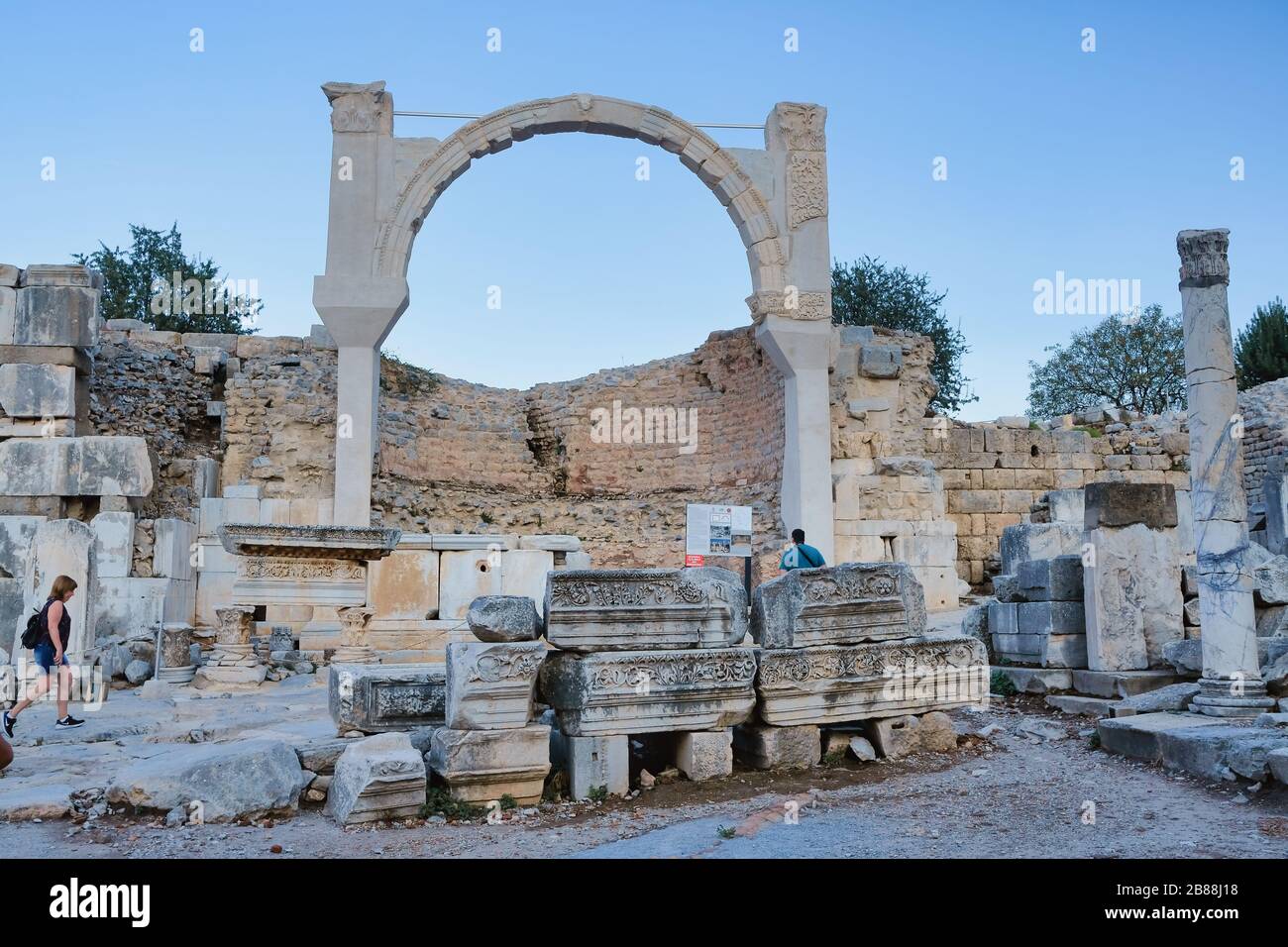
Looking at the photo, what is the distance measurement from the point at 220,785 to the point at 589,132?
1150 cm

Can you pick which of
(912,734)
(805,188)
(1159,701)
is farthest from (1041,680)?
(805,188)

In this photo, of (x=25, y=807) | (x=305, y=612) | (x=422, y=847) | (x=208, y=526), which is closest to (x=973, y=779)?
(x=422, y=847)

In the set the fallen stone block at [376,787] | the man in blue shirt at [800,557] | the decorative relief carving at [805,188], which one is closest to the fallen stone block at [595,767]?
the fallen stone block at [376,787]

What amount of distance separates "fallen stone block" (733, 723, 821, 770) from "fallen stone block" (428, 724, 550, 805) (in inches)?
52.2

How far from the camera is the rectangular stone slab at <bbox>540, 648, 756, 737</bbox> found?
16.7ft

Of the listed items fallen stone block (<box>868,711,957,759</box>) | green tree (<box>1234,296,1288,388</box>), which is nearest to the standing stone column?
fallen stone block (<box>868,711,957,759</box>)

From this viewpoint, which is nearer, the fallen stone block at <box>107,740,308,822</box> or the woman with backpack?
the fallen stone block at <box>107,740,308,822</box>

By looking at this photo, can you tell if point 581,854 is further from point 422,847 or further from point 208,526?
point 208,526

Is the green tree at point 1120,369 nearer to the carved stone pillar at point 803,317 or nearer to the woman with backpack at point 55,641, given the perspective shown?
the carved stone pillar at point 803,317

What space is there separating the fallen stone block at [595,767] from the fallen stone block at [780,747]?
0.90m

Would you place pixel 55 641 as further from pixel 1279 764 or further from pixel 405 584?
pixel 1279 764

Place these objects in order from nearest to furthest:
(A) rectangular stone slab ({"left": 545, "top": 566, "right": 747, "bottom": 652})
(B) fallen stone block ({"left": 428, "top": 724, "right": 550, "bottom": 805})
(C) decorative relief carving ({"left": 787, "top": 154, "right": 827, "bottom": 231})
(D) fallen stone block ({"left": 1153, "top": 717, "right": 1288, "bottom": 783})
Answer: (B) fallen stone block ({"left": 428, "top": 724, "right": 550, "bottom": 805}) < (D) fallen stone block ({"left": 1153, "top": 717, "right": 1288, "bottom": 783}) < (A) rectangular stone slab ({"left": 545, "top": 566, "right": 747, "bottom": 652}) < (C) decorative relief carving ({"left": 787, "top": 154, "right": 827, "bottom": 231})

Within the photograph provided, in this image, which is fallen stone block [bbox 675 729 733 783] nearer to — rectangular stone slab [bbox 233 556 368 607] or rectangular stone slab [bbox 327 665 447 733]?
rectangular stone slab [bbox 327 665 447 733]

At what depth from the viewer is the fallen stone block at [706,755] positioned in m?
5.34
